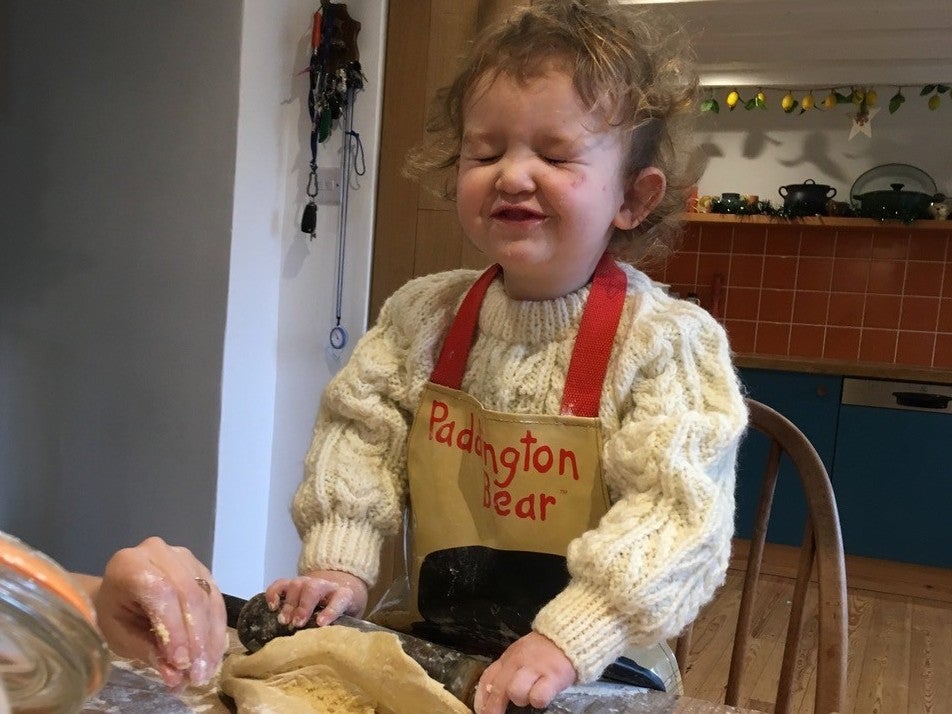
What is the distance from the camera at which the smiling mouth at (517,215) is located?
0.68 metres

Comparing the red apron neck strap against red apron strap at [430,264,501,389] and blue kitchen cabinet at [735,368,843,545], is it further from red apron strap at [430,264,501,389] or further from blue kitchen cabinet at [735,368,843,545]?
→ blue kitchen cabinet at [735,368,843,545]

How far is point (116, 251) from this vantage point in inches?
70.7

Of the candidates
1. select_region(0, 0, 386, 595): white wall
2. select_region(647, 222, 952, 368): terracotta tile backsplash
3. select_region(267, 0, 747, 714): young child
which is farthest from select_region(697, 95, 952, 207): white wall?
select_region(267, 0, 747, 714): young child

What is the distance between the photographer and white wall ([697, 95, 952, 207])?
3.41 metres

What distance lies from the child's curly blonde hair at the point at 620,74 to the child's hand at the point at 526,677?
0.43 m

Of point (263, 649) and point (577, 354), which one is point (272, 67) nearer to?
point (577, 354)

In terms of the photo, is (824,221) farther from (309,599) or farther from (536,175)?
(309,599)

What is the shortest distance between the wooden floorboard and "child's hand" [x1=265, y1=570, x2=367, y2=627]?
139cm

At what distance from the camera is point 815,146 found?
3568 mm

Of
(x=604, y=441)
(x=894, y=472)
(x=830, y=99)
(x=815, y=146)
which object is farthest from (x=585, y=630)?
(x=815, y=146)

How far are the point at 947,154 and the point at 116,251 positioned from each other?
3.25 metres

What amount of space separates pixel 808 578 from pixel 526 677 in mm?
428

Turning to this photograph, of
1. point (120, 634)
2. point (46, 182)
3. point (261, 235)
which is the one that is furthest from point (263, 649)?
point (46, 182)

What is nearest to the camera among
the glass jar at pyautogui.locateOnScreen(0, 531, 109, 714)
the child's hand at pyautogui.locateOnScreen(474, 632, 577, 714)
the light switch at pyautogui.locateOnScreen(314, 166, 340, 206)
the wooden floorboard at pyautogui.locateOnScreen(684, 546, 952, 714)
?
the glass jar at pyautogui.locateOnScreen(0, 531, 109, 714)
